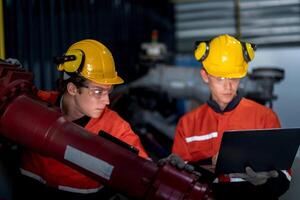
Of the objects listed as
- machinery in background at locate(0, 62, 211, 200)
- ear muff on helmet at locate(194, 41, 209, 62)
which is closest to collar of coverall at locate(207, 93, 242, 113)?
ear muff on helmet at locate(194, 41, 209, 62)

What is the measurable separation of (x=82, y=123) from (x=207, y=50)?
724 millimetres

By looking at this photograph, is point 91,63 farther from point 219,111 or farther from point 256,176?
point 256,176

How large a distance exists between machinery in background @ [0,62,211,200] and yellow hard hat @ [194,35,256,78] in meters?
0.87

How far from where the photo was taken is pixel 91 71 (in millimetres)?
2066

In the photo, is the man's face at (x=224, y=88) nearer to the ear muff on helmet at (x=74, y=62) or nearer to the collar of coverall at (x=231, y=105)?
the collar of coverall at (x=231, y=105)

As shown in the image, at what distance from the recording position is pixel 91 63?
2.08 metres

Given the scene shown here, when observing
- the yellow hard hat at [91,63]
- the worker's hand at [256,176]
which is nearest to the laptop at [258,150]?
the worker's hand at [256,176]

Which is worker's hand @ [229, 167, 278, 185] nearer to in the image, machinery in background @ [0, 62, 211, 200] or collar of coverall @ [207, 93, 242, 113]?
collar of coverall @ [207, 93, 242, 113]

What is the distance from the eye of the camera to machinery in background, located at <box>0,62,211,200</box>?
152 centimetres

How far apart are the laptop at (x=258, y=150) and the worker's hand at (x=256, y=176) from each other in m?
0.02

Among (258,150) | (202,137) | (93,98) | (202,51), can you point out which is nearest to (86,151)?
(93,98)

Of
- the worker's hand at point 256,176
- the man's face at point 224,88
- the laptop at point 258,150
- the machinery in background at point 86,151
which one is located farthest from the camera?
the man's face at point 224,88

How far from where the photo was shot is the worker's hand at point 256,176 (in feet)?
6.60

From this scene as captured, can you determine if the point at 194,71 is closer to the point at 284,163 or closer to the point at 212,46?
the point at 212,46
